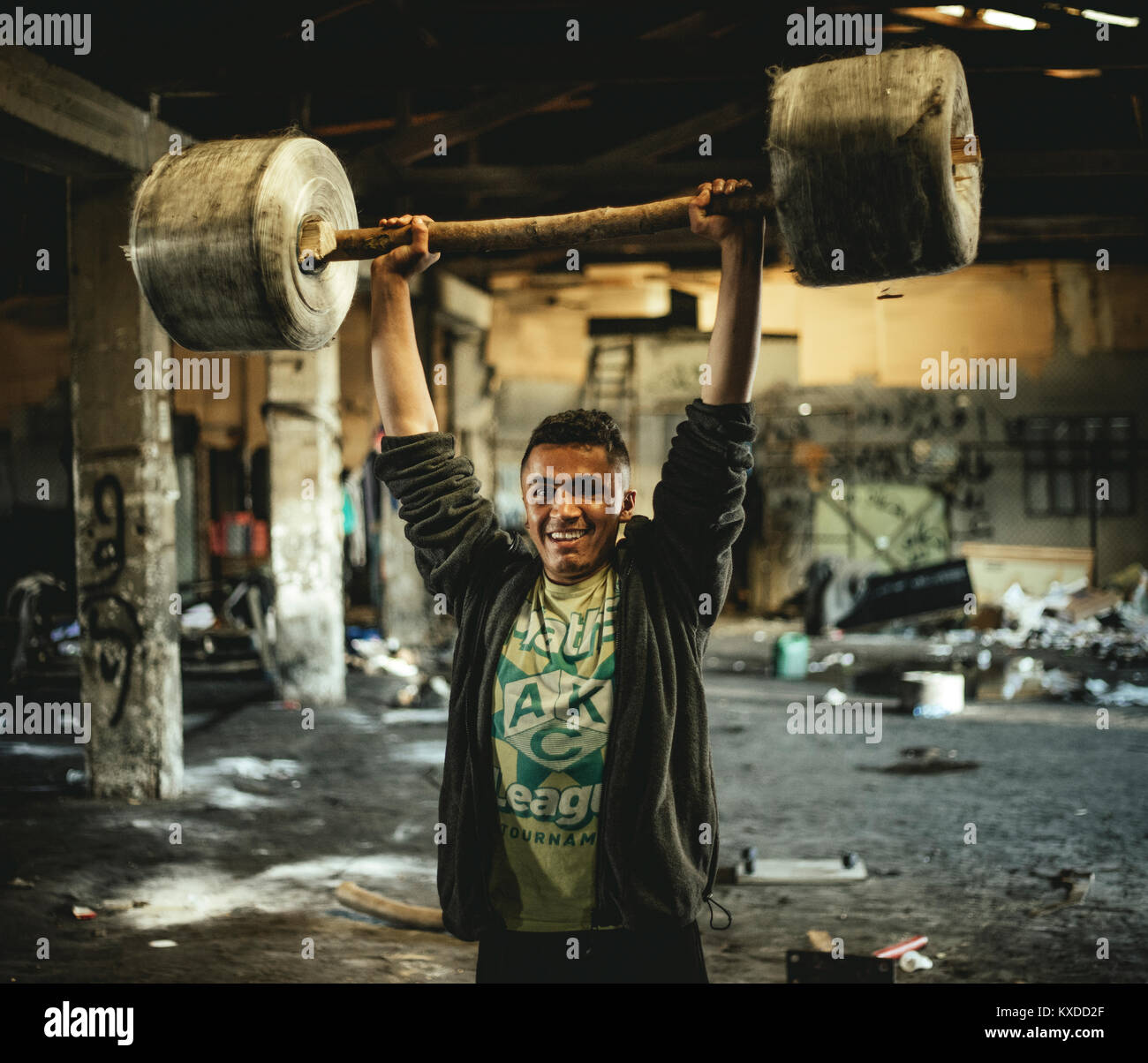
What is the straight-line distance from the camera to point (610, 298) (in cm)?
1488

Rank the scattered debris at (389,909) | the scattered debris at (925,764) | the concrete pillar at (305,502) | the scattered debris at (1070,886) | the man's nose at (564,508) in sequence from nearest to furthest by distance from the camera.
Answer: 1. the man's nose at (564,508)
2. the scattered debris at (389,909)
3. the scattered debris at (1070,886)
4. the scattered debris at (925,764)
5. the concrete pillar at (305,502)

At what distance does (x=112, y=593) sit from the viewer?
678 cm

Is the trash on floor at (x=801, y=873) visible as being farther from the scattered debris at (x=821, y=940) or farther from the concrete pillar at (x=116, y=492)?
the concrete pillar at (x=116, y=492)

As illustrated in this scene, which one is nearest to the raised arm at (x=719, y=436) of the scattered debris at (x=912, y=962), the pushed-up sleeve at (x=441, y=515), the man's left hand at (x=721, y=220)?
the man's left hand at (x=721, y=220)

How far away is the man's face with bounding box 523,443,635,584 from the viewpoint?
2305 mm

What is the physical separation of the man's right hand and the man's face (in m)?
0.51

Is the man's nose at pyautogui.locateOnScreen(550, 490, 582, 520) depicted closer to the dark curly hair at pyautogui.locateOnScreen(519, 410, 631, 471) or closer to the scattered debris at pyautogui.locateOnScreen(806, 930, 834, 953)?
the dark curly hair at pyautogui.locateOnScreen(519, 410, 631, 471)

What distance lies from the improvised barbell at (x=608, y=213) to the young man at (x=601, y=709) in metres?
0.14

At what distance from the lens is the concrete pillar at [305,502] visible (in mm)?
10125

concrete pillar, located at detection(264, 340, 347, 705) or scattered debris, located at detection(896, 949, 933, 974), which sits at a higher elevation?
concrete pillar, located at detection(264, 340, 347, 705)

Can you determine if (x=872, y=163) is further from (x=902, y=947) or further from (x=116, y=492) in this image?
(x=116, y=492)

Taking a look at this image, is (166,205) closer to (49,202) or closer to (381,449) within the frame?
(381,449)

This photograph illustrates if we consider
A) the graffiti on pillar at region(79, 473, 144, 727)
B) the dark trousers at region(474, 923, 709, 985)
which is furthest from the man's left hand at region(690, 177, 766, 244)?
the graffiti on pillar at region(79, 473, 144, 727)
